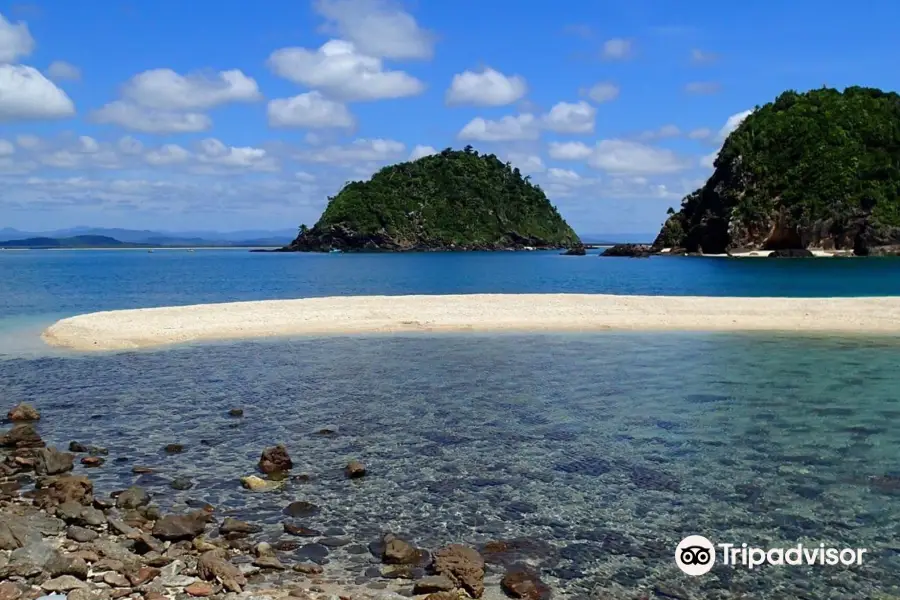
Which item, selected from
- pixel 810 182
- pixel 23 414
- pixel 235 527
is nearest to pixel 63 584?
pixel 235 527

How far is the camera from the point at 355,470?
14.3 m

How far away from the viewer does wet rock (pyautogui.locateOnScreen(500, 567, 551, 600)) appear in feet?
30.7

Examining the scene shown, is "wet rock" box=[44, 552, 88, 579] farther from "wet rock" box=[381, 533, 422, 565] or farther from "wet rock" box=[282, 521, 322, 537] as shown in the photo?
"wet rock" box=[381, 533, 422, 565]

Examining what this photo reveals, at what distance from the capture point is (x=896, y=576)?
32.5ft

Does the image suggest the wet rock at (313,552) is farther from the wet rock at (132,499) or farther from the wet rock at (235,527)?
the wet rock at (132,499)

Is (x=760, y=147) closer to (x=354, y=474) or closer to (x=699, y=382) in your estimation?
(x=699, y=382)

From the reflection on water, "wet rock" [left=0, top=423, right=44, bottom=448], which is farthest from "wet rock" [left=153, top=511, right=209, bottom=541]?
"wet rock" [left=0, top=423, right=44, bottom=448]

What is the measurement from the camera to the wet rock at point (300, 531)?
11391 mm

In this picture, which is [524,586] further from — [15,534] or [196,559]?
[15,534]

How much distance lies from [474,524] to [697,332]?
2789 centimetres

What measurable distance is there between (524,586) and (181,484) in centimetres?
737

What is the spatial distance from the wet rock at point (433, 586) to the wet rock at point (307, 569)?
57.5 inches

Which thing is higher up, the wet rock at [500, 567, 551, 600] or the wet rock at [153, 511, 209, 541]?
the wet rock at [153, 511, 209, 541]

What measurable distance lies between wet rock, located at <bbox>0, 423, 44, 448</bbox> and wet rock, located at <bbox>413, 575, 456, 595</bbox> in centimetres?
1116
